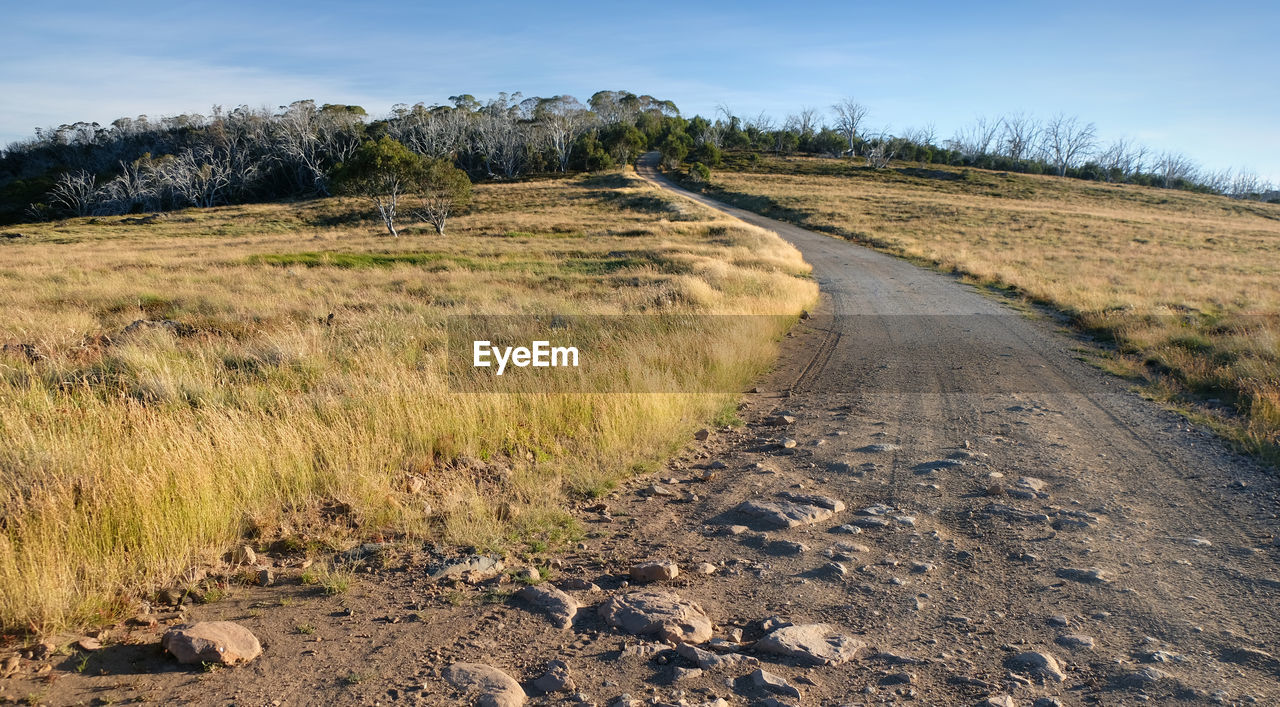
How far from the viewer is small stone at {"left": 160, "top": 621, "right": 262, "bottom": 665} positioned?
2990 mm

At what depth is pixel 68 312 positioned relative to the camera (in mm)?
13016

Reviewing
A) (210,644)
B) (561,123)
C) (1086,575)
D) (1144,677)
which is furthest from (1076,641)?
(561,123)

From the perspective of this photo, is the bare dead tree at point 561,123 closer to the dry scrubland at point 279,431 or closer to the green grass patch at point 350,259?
the green grass patch at point 350,259

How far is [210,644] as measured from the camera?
301 cm

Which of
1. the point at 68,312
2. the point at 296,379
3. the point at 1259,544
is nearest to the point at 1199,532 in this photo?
the point at 1259,544

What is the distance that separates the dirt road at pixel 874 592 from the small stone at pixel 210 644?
0.06m

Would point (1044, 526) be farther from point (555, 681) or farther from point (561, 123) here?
point (561, 123)

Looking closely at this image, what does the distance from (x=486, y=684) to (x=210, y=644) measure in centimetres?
124

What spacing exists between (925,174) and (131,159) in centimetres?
10936

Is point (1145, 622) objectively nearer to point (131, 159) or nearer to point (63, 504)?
point (63, 504)

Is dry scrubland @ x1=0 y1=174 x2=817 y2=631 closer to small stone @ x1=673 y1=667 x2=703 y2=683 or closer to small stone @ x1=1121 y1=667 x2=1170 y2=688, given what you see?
small stone @ x1=673 y1=667 x2=703 y2=683

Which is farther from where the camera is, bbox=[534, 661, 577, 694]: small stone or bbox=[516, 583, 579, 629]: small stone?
bbox=[516, 583, 579, 629]: small stone

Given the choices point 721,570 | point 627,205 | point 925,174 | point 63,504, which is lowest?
point 721,570

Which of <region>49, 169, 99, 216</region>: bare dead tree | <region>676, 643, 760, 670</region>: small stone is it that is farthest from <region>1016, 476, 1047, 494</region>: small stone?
<region>49, 169, 99, 216</region>: bare dead tree
